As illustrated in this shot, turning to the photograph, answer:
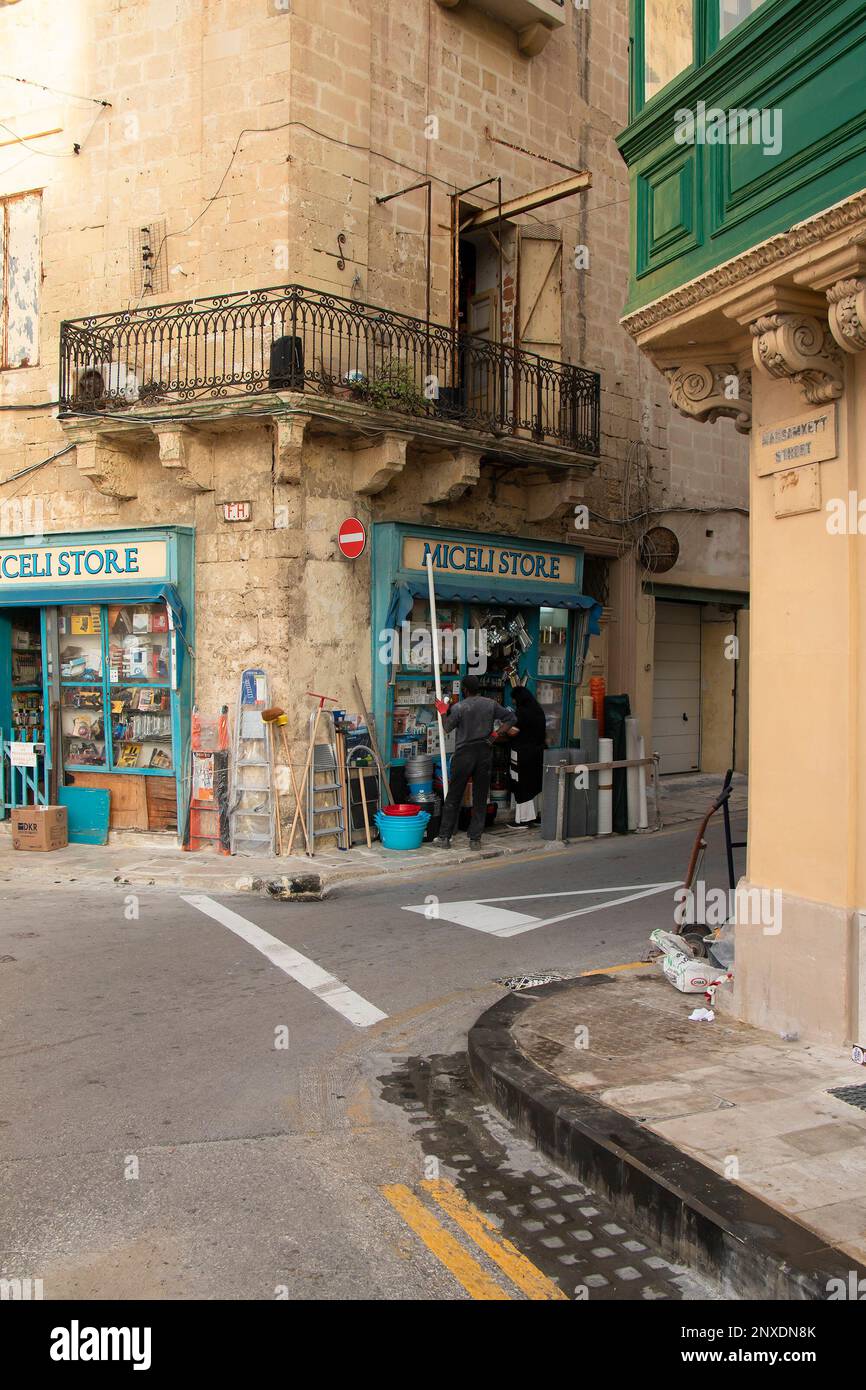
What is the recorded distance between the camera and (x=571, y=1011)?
6109 millimetres

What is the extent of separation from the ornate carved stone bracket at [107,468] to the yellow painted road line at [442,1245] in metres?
10.4

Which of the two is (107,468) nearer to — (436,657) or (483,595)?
(436,657)

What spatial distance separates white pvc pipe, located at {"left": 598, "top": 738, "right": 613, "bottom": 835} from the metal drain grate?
8.76 m

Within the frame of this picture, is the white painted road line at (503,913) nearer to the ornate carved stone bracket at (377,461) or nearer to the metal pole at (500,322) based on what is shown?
the ornate carved stone bracket at (377,461)

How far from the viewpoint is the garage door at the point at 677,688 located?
1931 cm

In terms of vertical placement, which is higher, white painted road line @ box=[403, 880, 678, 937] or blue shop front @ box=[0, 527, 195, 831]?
blue shop front @ box=[0, 527, 195, 831]

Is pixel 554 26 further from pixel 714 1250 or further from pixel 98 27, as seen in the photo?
pixel 714 1250

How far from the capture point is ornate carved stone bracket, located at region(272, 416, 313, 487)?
37.9 ft

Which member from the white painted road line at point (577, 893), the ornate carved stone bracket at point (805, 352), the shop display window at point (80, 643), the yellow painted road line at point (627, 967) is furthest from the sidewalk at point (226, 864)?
the ornate carved stone bracket at point (805, 352)

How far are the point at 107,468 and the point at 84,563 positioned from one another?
3.89 ft

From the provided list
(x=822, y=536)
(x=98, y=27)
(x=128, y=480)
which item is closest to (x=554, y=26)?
(x=98, y=27)

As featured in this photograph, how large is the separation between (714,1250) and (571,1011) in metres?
2.54

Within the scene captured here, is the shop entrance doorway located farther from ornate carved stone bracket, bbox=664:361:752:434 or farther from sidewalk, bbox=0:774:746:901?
ornate carved stone bracket, bbox=664:361:752:434

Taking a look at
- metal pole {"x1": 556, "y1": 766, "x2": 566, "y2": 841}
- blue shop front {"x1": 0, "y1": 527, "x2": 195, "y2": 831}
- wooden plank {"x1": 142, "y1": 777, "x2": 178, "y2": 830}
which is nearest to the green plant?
blue shop front {"x1": 0, "y1": 527, "x2": 195, "y2": 831}
